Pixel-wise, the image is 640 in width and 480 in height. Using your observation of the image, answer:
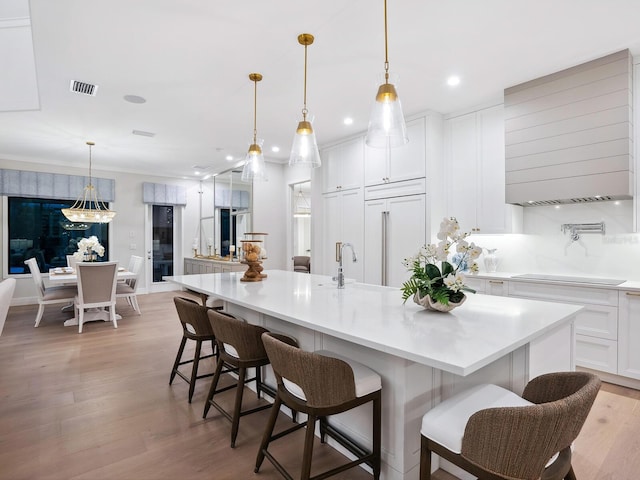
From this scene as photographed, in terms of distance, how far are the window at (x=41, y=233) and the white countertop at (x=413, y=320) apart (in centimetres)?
594

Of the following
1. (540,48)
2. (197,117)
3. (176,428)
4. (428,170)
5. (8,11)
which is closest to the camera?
(176,428)

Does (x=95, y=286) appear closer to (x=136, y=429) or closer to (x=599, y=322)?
(x=136, y=429)

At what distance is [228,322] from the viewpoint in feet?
6.83

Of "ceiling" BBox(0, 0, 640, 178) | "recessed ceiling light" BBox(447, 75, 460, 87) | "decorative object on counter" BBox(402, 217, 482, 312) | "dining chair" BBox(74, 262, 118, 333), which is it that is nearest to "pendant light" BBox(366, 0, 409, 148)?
"decorative object on counter" BBox(402, 217, 482, 312)

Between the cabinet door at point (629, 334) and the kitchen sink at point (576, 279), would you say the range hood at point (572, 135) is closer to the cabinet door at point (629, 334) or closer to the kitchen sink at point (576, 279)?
the kitchen sink at point (576, 279)

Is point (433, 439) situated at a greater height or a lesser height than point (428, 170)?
lesser

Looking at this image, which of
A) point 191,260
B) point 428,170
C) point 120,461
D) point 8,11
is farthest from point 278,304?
point 191,260

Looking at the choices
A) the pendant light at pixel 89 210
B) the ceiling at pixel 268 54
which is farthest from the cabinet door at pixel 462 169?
the pendant light at pixel 89 210

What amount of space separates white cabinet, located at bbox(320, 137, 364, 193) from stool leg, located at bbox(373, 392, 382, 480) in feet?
11.8

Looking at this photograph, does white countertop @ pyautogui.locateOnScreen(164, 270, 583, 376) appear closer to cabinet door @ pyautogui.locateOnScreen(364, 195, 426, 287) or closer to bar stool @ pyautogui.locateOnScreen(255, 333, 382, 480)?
bar stool @ pyautogui.locateOnScreen(255, 333, 382, 480)

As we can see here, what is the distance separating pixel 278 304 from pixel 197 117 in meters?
3.27

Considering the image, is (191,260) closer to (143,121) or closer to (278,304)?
(143,121)

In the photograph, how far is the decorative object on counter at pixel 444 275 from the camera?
177cm

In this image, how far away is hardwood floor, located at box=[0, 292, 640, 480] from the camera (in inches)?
75.3
